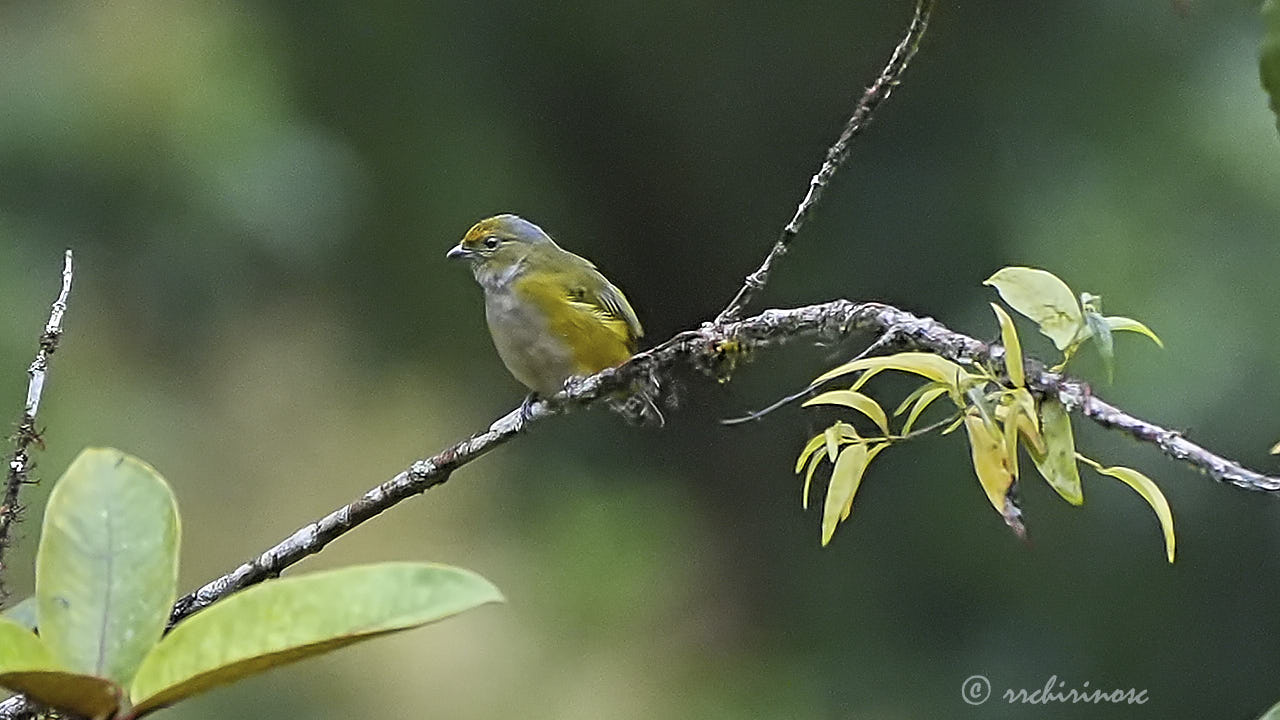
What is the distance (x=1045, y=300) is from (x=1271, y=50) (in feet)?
0.97

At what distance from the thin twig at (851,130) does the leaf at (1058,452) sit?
213 mm

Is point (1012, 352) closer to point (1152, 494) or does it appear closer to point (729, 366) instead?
point (1152, 494)

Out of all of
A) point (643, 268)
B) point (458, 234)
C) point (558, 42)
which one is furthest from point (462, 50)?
point (643, 268)

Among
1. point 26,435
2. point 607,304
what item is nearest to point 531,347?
point 607,304

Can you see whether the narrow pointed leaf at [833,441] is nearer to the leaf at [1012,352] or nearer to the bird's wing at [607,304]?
the leaf at [1012,352]

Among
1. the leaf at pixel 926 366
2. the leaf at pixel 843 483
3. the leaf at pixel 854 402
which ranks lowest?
the leaf at pixel 843 483

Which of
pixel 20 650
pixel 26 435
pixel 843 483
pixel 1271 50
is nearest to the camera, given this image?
pixel 1271 50

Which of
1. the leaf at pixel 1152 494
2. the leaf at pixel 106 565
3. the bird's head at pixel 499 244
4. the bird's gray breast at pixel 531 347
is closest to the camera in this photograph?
the leaf at pixel 106 565

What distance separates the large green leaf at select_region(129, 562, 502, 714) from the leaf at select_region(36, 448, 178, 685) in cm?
4

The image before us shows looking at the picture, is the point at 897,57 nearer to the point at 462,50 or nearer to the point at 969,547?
the point at 969,547

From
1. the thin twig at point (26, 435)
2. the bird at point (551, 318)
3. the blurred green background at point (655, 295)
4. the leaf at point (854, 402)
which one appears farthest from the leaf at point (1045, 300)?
the blurred green background at point (655, 295)

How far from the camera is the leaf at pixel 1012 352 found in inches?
28.0

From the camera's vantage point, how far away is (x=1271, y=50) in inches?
18.5

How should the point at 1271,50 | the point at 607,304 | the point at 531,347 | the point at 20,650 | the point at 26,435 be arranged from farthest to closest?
the point at 607,304
the point at 531,347
the point at 26,435
the point at 20,650
the point at 1271,50
